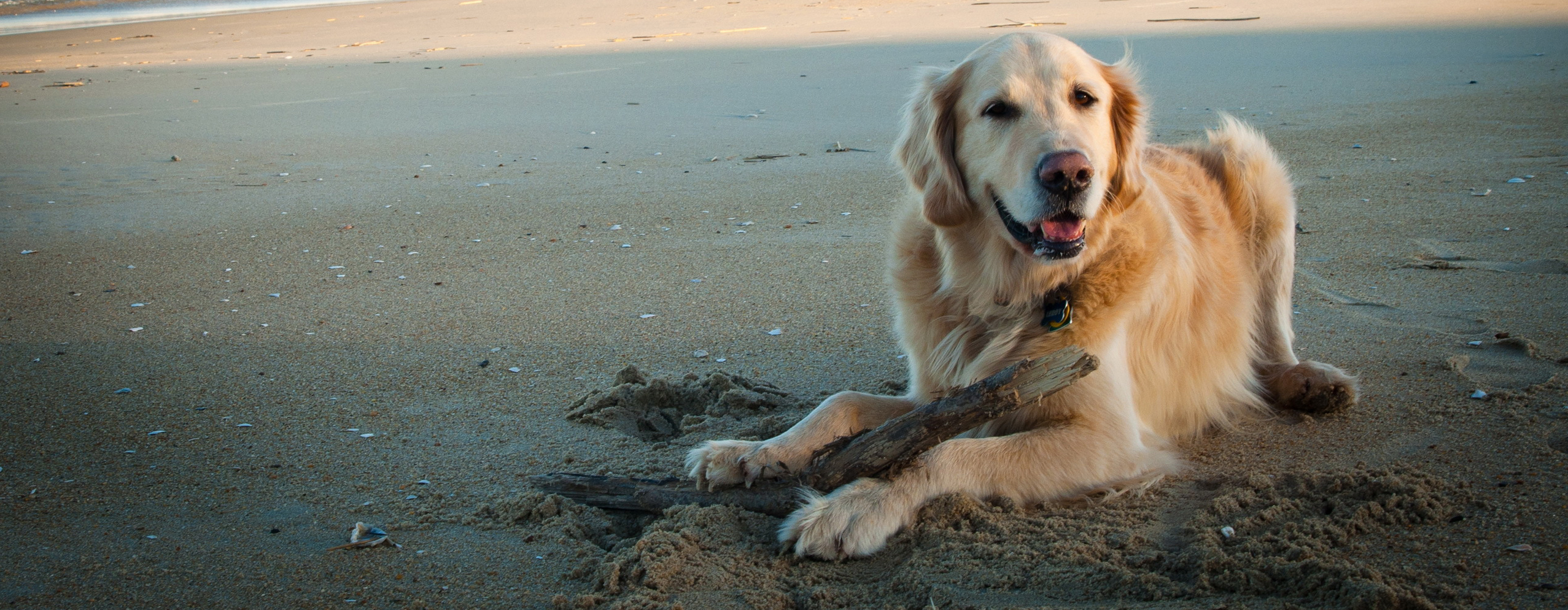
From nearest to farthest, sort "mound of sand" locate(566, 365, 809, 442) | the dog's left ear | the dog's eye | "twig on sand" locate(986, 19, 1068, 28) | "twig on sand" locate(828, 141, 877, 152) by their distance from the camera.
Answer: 1. the dog's eye
2. the dog's left ear
3. "mound of sand" locate(566, 365, 809, 442)
4. "twig on sand" locate(828, 141, 877, 152)
5. "twig on sand" locate(986, 19, 1068, 28)

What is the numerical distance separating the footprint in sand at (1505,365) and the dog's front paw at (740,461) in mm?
2288

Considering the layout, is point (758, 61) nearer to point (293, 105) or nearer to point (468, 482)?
point (293, 105)

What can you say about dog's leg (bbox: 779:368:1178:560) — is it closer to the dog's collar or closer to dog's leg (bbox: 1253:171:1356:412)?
the dog's collar

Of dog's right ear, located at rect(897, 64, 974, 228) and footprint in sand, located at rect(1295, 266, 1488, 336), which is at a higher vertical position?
dog's right ear, located at rect(897, 64, 974, 228)

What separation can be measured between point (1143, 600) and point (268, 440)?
2.61 metres

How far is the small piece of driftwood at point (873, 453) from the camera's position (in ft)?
8.49

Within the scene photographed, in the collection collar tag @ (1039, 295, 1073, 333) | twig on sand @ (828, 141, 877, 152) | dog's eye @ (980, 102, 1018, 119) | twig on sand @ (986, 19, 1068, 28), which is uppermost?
dog's eye @ (980, 102, 1018, 119)

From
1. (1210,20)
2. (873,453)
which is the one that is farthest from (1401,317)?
(1210,20)

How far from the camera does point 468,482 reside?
2.98 metres

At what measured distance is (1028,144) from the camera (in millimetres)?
2842

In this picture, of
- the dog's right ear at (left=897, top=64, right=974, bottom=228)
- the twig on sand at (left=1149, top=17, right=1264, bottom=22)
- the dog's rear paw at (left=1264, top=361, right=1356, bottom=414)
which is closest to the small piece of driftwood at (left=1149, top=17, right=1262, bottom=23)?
the twig on sand at (left=1149, top=17, right=1264, bottom=22)

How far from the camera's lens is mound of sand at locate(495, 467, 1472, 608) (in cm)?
221

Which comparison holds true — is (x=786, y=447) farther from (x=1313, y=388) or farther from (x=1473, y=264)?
(x=1473, y=264)

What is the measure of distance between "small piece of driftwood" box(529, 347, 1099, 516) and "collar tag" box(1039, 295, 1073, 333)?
31 centimetres
